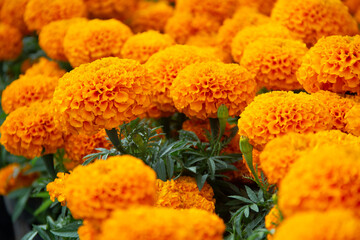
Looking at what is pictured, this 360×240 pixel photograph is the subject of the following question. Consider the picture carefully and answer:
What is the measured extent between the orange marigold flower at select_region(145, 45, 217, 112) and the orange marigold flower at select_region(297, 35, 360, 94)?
471mm

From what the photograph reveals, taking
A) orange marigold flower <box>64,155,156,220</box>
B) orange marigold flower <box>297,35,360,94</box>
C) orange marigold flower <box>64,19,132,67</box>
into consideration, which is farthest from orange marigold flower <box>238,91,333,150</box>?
orange marigold flower <box>64,19,132,67</box>

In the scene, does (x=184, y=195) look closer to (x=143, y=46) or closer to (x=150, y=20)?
(x=143, y=46)

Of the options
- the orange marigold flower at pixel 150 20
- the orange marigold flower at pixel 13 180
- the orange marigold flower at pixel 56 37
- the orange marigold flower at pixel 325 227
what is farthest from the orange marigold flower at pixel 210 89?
the orange marigold flower at pixel 13 180

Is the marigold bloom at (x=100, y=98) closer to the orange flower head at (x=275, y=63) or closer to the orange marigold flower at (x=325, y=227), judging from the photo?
the orange flower head at (x=275, y=63)

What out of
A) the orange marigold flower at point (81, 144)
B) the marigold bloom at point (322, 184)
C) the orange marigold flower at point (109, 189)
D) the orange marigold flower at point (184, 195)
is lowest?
the orange marigold flower at point (81, 144)

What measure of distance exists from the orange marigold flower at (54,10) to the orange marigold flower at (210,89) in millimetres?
1306

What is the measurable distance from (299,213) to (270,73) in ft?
3.53

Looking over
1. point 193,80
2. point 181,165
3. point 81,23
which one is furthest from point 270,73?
point 81,23

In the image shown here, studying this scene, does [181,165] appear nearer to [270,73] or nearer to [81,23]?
[270,73]

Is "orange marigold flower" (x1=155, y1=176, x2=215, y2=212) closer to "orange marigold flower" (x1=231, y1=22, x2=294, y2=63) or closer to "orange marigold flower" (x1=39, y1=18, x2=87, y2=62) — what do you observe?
"orange marigold flower" (x1=231, y1=22, x2=294, y2=63)

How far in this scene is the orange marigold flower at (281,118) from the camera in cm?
135

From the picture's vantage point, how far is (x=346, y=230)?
29.0 inches

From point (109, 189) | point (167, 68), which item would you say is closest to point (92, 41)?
point (167, 68)

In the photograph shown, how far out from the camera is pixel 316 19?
2.12 m
